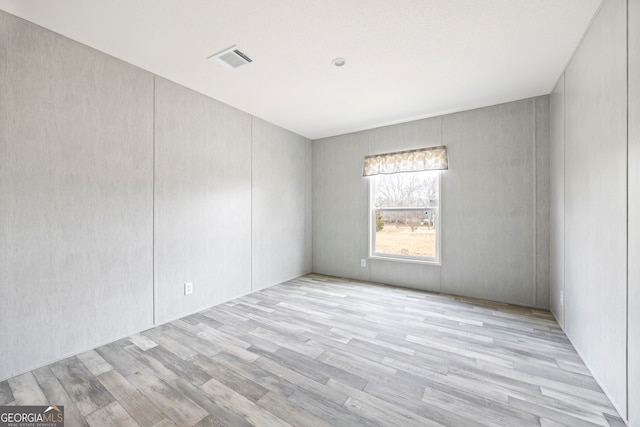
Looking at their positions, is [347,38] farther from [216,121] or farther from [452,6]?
[216,121]

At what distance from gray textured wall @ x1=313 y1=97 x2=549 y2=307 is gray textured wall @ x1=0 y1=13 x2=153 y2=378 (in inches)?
121

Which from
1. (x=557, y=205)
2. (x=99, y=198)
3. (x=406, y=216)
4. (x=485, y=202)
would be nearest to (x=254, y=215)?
(x=99, y=198)

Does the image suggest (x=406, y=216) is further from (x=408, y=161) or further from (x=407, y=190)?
(x=408, y=161)

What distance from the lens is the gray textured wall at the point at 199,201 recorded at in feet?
8.84

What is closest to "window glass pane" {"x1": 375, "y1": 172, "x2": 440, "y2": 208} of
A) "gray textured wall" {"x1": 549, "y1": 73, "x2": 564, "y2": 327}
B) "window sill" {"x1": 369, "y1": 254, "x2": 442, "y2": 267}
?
"window sill" {"x1": 369, "y1": 254, "x2": 442, "y2": 267}

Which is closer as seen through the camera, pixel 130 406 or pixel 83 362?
pixel 130 406

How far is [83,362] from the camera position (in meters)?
2.01

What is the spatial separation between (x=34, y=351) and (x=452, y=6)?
3.82m

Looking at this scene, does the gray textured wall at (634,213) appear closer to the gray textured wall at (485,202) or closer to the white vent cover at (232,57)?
the gray textured wall at (485,202)

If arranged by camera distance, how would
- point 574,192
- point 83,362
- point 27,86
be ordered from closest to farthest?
point 27,86
point 83,362
point 574,192

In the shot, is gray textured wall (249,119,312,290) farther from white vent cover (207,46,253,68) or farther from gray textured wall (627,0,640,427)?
gray textured wall (627,0,640,427)

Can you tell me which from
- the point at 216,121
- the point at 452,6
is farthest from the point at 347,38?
the point at 216,121

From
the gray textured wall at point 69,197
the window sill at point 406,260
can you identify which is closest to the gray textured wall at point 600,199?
the window sill at point 406,260

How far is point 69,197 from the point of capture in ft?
6.77
